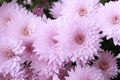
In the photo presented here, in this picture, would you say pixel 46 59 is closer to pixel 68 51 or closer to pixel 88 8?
pixel 68 51

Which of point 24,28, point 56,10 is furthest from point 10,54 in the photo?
point 56,10

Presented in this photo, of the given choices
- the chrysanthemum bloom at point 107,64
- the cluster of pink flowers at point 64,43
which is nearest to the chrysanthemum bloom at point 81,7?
the cluster of pink flowers at point 64,43

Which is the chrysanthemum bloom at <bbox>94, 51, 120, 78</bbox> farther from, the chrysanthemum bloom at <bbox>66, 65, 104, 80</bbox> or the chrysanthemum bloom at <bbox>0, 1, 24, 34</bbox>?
the chrysanthemum bloom at <bbox>0, 1, 24, 34</bbox>

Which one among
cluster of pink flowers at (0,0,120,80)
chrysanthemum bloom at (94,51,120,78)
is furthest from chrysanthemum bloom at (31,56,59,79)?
chrysanthemum bloom at (94,51,120,78)

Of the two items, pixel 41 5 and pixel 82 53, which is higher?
pixel 41 5

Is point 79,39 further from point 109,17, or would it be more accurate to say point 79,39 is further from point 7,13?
point 7,13

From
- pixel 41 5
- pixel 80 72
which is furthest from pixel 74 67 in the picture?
pixel 41 5
